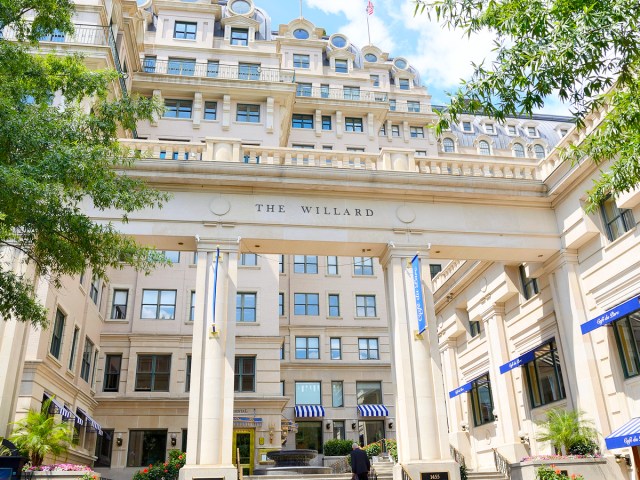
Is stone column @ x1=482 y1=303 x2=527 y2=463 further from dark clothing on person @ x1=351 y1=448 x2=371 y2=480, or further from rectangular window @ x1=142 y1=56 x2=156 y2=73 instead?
rectangular window @ x1=142 y1=56 x2=156 y2=73

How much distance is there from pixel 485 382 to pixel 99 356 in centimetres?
2067

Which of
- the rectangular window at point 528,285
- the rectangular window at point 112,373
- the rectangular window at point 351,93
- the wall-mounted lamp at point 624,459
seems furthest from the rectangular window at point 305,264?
the wall-mounted lamp at point 624,459

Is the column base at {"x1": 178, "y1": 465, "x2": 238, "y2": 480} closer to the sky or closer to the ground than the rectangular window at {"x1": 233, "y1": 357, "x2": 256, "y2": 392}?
closer to the ground

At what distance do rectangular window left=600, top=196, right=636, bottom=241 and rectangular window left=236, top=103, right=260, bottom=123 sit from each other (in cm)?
2553

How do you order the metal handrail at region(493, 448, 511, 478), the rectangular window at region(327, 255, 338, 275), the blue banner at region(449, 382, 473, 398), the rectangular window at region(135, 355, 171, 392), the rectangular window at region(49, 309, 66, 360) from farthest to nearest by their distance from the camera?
1. the rectangular window at region(327, 255, 338, 275)
2. the rectangular window at region(135, 355, 171, 392)
3. the blue banner at region(449, 382, 473, 398)
4. the rectangular window at region(49, 309, 66, 360)
5. the metal handrail at region(493, 448, 511, 478)

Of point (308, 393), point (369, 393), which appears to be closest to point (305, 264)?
point (308, 393)

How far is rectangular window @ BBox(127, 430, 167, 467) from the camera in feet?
104

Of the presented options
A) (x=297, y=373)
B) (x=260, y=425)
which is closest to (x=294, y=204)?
(x=260, y=425)

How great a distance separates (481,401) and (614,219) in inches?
479

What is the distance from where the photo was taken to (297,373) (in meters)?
41.1

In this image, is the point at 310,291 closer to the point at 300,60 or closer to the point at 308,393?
the point at 308,393

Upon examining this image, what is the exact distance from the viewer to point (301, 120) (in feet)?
156

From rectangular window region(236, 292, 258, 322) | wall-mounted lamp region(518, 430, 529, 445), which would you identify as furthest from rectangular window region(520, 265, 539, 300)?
rectangular window region(236, 292, 258, 322)

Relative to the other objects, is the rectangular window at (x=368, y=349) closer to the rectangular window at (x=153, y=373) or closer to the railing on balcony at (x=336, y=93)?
the rectangular window at (x=153, y=373)
